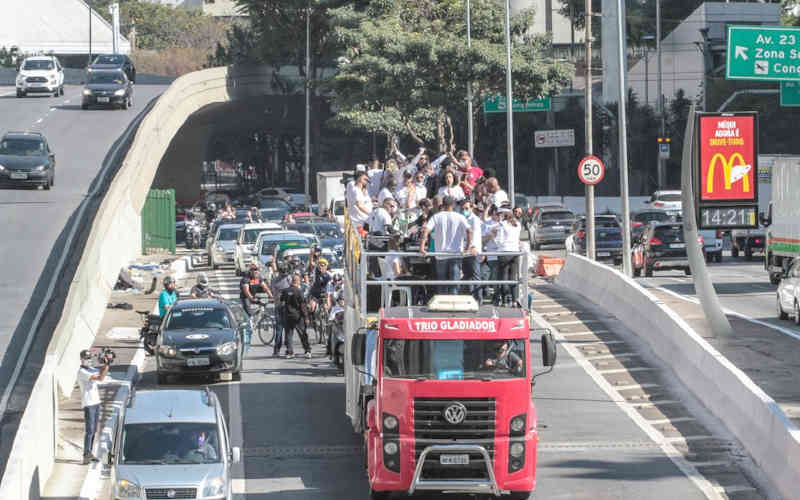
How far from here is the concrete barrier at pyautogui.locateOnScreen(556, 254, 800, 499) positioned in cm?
1711

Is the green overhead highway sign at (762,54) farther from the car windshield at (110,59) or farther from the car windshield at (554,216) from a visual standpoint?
the car windshield at (110,59)

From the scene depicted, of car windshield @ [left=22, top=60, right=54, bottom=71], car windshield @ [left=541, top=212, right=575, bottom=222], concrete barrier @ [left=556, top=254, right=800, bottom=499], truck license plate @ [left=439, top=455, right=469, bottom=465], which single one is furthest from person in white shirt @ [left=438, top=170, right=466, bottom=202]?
car windshield @ [left=22, top=60, right=54, bottom=71]

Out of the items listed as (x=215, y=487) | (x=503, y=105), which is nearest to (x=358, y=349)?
(x=215, y=487)

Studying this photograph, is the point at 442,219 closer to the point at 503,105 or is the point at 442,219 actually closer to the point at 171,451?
the point at 171,451

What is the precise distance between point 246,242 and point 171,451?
2784 centimetres

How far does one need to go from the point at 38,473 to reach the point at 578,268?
21326 millimetres

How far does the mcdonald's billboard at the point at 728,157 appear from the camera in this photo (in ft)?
88.8

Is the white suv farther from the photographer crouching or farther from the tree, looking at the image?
the photographer crouching

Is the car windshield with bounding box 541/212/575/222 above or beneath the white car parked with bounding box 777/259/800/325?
above

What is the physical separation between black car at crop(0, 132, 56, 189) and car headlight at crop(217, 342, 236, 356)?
24433 millimetres

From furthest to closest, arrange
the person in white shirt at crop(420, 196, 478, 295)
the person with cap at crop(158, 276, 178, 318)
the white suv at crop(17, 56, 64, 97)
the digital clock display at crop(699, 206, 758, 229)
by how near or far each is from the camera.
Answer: the white suv at crop(17, 56, 64, 97) < the person with cap at crop(158, 276, 178, 318) < the digital clock display at crop(699, 206, 758, 229) < the person in white shirt at crop(420, 196, 478, 295)

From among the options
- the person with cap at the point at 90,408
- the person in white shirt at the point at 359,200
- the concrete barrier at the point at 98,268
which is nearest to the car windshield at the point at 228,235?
the concrete barrier at the point at 98,268

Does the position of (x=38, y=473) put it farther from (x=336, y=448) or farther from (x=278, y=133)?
(x=278, y=133)

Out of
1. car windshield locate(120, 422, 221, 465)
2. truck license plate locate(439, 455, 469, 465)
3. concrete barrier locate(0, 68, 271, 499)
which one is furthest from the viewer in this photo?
concrete barrier locate(0, 68, 271, 499)
